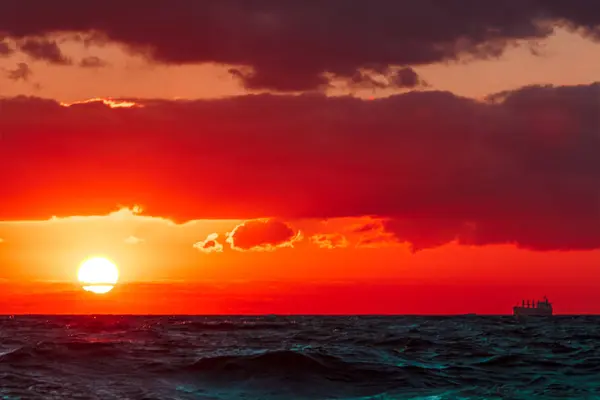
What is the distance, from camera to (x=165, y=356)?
54.5m

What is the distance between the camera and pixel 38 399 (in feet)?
115

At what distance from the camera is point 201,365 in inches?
1909

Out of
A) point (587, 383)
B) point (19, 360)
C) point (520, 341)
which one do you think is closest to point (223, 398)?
point (19, 360)

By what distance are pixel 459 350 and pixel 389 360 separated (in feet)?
38.8

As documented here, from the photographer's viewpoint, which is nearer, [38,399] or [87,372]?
[38,399]

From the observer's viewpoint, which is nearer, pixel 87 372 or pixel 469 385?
pixel 469 385

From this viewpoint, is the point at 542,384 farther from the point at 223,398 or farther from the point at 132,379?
the point at 132,379

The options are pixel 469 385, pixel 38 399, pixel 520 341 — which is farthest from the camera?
pixel 520 341

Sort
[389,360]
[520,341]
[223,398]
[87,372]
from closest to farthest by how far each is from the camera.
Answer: [223,398]
[87,372]
[389,360]
[520,341]

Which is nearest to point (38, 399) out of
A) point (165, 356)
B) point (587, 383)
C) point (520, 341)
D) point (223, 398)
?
point (223, 398)

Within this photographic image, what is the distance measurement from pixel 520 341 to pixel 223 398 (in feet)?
146

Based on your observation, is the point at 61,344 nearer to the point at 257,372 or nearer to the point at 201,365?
the point at 201,365

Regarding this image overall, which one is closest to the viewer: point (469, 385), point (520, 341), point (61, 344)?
point (469, 385)

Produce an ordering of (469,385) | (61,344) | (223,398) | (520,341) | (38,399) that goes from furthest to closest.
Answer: (520,341) < (61,344) < (469,385) < (223,398) < (38,399)
